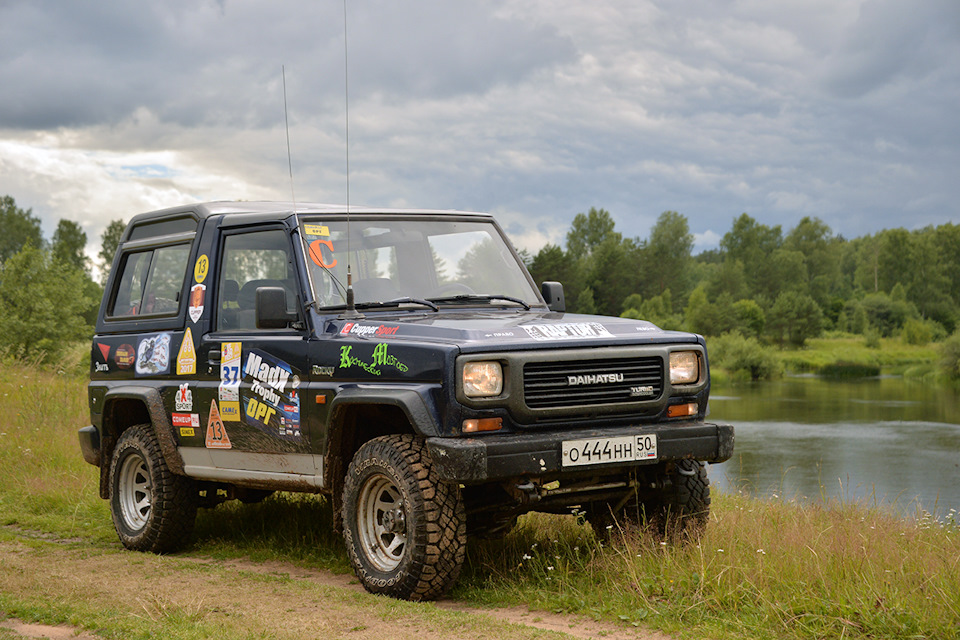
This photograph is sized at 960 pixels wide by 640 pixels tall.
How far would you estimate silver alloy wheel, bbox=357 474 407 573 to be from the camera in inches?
201

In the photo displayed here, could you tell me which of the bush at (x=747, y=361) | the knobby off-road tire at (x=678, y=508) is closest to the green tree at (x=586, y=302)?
the bush at (x=747, y=361)

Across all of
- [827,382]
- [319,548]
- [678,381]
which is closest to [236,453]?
[319,548]

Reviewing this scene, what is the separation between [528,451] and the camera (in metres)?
4.73

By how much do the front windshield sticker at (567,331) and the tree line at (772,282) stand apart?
63.4 metres

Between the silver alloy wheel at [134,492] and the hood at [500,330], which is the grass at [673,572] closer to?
the silver alloy wheel at [134,492]

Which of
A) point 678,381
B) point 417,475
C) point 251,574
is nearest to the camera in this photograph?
point 417,475

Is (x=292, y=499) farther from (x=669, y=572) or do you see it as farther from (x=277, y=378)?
(x=669, y=572)

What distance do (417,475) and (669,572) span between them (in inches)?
52.7

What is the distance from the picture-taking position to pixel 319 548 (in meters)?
6.53

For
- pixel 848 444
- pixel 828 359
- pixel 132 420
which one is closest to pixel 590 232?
pixel 828 359

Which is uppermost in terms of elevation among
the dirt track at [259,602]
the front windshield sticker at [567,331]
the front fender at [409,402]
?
the front windshield sticker at [567,331]

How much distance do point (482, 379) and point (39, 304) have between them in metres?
28.7

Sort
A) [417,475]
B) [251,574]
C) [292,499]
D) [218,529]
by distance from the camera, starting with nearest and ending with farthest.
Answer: [417,475]
[251,574]
[218,529]
[292,499]

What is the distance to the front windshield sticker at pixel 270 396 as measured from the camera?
5547 millimetres
